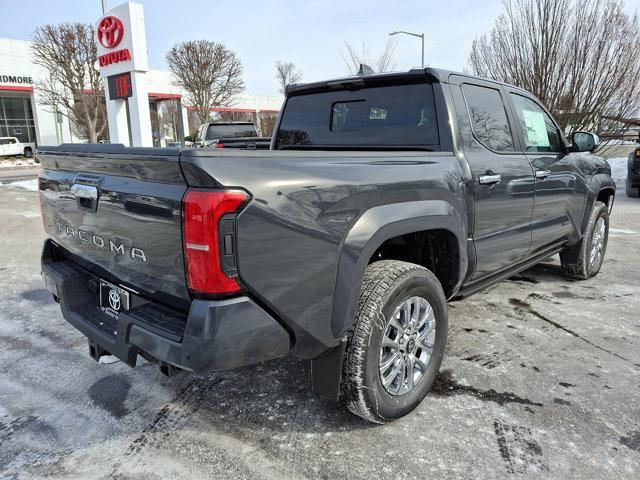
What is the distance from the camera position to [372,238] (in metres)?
2.32

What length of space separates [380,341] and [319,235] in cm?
69

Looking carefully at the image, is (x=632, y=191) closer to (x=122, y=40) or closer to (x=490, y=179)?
(x=490, y=179)

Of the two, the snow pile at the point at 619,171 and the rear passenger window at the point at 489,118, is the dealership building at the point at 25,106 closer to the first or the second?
the snow pile at the point at 619,171

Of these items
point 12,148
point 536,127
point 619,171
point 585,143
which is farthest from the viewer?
point 12,148

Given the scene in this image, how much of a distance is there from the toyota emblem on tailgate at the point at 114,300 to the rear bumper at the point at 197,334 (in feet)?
0.21

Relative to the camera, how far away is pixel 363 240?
2275mm

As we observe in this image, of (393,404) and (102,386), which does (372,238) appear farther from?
(102,386)

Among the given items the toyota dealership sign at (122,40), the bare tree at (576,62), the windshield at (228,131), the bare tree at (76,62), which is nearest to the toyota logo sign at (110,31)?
the toyota dealership sign at (122,40)

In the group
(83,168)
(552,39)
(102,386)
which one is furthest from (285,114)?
(552,39)

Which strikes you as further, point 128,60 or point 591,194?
point 128,60

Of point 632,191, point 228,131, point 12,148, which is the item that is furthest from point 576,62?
point 12,148

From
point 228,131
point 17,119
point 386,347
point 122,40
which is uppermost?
point 122,40

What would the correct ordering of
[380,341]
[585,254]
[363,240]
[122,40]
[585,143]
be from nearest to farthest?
[363,240], [380,341], [585,143], [585,254], [122,40]

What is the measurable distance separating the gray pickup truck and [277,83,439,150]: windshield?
1 cm
